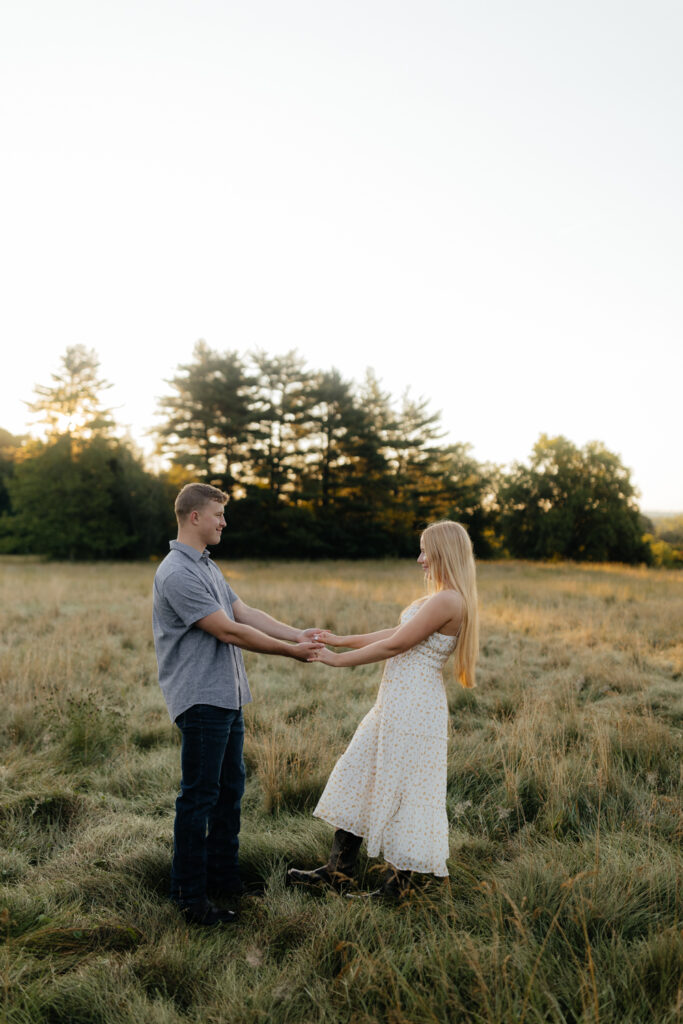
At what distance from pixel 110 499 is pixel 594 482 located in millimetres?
36433

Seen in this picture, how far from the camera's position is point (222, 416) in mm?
36781

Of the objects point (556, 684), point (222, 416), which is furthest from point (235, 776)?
point (222, 416)

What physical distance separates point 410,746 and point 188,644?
1.21 meters

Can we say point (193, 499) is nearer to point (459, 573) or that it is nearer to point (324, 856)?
→ point (459, 573)

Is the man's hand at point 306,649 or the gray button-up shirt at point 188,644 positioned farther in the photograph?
the man's hand at point 306,649

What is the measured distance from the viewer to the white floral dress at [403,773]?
3.05 meters

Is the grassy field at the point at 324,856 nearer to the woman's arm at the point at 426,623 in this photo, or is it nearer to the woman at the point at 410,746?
the woman at the point at 410,746

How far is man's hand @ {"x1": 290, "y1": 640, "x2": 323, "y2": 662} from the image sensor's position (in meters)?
3.56

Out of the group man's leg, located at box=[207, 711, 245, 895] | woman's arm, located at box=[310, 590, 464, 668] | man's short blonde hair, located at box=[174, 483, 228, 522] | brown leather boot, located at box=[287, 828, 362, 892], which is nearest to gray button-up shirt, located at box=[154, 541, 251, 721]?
man's short blonde hair, located at box=[174, 483, 228, 522]

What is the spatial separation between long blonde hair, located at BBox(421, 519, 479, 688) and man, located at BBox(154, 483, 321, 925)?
0.89m

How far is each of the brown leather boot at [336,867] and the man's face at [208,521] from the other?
5.52 ft

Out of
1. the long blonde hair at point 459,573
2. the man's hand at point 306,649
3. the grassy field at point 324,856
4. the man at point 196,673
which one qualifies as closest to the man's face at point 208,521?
the man at point 196,673

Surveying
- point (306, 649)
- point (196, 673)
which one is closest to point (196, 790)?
point (196, 673)

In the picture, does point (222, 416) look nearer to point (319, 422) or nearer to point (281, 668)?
point (319, 422)
